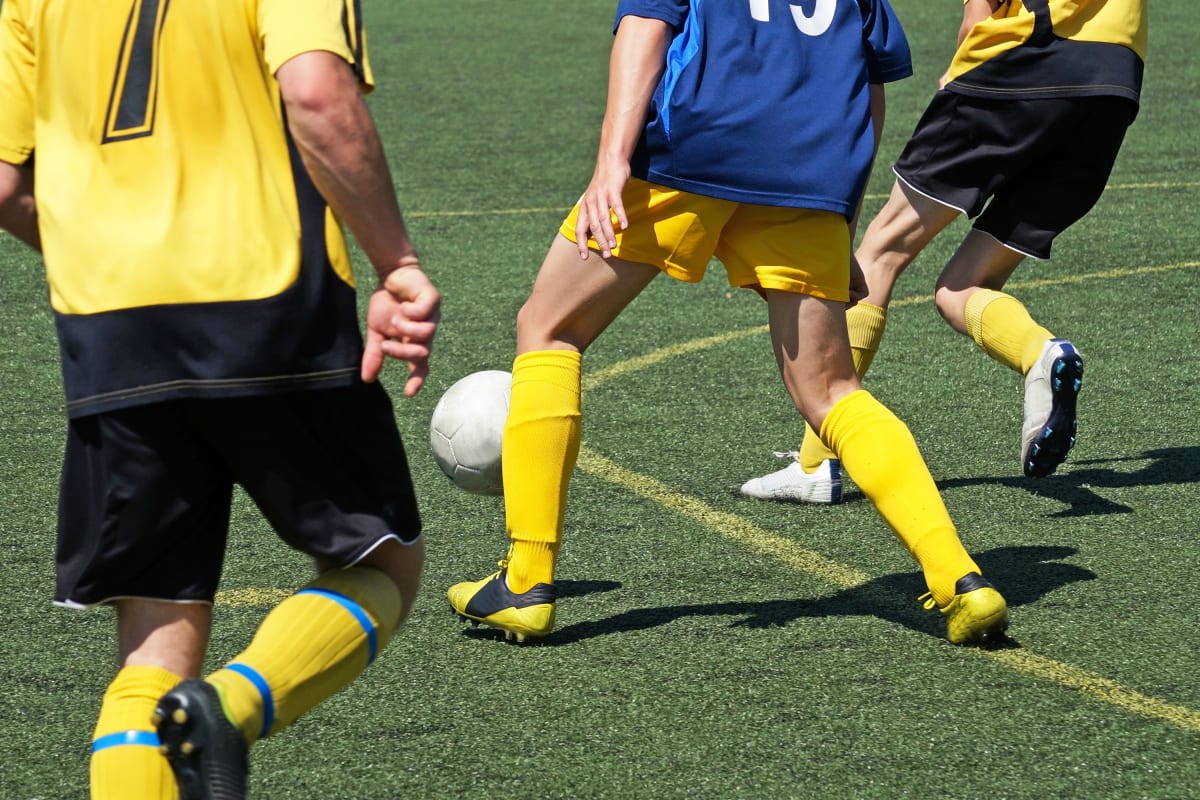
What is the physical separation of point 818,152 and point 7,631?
84.7 inches

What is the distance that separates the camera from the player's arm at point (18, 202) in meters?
2.72

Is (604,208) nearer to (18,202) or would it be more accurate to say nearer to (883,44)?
(883,44)

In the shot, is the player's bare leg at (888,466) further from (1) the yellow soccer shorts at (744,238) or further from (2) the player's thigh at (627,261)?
(2) the player's thigh at (627,261)

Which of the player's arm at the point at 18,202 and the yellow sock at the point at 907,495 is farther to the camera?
the yellow sock at the point at 907,495

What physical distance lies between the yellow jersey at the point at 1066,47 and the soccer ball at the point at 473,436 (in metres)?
1.75

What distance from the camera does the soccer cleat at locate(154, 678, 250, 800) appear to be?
245 cm

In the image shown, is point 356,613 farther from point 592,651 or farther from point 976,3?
point 976,3

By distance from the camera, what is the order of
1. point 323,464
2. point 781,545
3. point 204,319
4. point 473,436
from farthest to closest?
point 781,545, point 473,436, point 323,464, point 204,319

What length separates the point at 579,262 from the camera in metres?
3.95

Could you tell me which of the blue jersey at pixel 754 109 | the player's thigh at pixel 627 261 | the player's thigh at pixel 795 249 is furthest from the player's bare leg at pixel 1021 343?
the player's thigh at pixel 627 261

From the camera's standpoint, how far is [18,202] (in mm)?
2744

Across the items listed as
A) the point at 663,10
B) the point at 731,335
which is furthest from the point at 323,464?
the point at 731,335

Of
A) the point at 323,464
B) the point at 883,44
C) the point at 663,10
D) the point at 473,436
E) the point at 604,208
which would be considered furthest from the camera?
the point at 473,436

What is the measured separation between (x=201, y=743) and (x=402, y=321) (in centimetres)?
65
